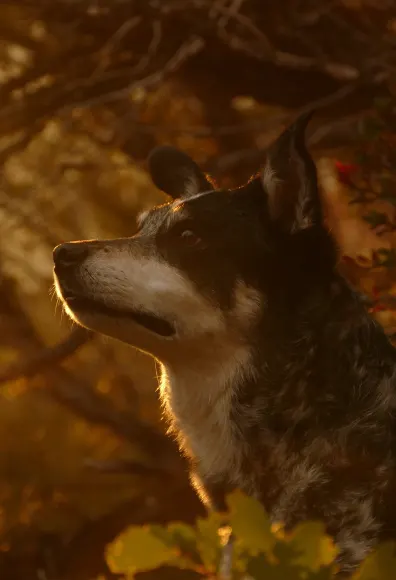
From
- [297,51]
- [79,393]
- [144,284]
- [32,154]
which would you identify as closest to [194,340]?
[144,284]

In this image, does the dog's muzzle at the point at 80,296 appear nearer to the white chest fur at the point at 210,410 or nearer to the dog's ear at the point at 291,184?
the white chest fur at the point at 210,410

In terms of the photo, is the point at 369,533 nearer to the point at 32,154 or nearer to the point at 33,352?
the point at 33,352

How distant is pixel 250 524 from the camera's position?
108 cm

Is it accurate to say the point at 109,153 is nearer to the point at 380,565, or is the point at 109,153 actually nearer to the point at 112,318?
the point at 112,318

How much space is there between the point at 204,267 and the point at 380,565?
2817 millimetres

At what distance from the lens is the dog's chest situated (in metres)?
3.69

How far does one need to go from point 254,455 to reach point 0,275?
445 cm

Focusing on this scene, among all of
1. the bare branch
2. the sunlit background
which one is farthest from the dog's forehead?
the bare branch

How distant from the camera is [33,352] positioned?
6984 mm

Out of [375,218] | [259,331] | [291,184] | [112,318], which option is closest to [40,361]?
[112,318]

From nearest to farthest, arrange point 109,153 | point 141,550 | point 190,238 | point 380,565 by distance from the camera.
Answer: point 380,565 → point 141,550 → point 190,238 → point 109,153

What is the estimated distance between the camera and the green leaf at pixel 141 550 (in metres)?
1.14

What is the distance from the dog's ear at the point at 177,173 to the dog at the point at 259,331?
489mm

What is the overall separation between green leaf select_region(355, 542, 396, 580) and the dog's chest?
2636 millimetres
